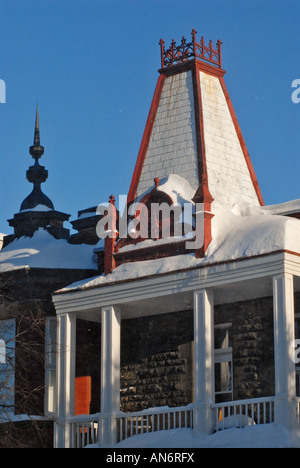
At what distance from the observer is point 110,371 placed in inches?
1070

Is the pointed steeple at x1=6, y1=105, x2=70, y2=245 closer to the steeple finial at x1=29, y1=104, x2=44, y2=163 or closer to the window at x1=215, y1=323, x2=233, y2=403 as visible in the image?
the steeple finial at x1=29, y1=104, x2=44, y2=163

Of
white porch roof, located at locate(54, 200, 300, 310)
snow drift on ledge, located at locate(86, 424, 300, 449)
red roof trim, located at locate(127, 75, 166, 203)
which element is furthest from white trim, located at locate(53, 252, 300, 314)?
red roof trim, located at locate(127, 75, 166, 203)

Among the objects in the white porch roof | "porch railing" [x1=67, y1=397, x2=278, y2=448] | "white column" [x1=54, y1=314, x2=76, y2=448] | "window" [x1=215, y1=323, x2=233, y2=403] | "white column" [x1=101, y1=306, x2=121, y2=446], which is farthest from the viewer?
"white column" [x1=54, y1=314, x2=76, y2=448]

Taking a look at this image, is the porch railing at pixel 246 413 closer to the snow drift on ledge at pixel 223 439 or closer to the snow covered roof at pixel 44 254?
the snow drift on ledge at pixel 223 439

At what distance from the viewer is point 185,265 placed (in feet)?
A: 87.2

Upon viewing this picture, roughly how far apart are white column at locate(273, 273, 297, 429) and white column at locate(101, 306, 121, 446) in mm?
4638

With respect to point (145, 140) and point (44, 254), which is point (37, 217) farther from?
point (145, 140)

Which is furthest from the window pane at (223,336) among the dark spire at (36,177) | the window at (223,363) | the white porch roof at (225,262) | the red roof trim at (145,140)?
the dark spire at (36,177)

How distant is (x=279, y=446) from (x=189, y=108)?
444 inches

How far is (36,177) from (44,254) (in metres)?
4.95

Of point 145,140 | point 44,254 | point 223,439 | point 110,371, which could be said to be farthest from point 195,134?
point 223,439

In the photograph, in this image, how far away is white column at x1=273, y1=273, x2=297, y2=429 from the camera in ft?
78.0
